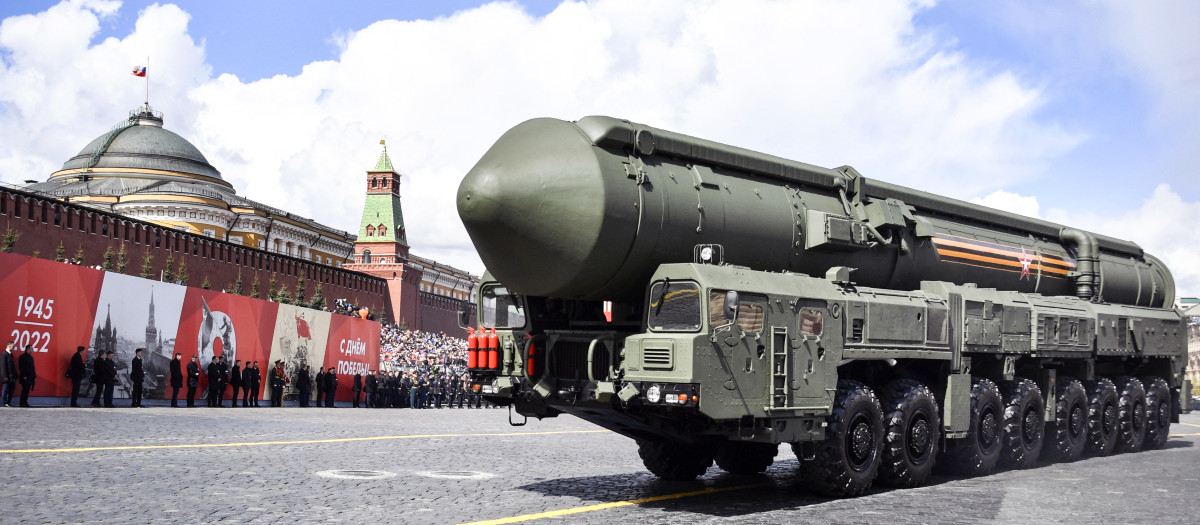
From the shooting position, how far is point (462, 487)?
436 inches

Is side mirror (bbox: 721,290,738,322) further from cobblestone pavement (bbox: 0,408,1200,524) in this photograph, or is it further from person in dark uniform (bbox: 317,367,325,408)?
person in dark uniform (bbox: 317,367,325,408)

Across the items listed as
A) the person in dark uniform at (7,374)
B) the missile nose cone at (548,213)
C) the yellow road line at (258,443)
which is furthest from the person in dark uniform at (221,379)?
the missile nose cone at (548,213)

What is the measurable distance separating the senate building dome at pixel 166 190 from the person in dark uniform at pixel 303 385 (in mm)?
50320

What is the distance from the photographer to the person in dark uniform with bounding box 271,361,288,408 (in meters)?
33.8

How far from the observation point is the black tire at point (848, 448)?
10578 mm

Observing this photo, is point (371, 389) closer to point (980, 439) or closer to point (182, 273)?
point (182, 273)

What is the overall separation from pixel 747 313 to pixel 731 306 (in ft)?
1.38

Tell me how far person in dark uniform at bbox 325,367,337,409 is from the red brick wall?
15996mm

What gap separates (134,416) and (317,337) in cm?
1495

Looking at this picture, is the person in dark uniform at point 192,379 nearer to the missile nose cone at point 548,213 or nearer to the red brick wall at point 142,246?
the red brick wall at point 142,246

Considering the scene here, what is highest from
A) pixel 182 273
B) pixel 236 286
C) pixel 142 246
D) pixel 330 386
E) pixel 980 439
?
pixel 142 246

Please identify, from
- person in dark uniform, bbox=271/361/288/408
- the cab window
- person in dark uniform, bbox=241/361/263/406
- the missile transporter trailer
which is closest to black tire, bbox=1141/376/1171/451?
the missile transporter trailer

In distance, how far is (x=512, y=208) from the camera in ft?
32.1

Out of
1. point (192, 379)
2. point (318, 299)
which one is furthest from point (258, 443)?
point (318, 299)
